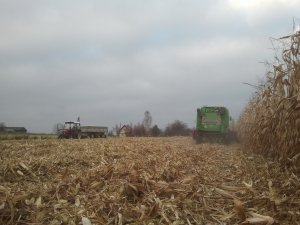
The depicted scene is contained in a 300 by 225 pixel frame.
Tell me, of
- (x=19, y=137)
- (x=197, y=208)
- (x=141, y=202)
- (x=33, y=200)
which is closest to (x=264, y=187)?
(x=197, y=208)

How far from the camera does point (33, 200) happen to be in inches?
180

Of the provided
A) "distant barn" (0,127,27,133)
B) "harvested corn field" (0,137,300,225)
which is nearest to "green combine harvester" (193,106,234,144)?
"distant barn" (0,127,27,133)

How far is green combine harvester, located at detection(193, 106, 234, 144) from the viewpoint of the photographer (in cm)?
2362

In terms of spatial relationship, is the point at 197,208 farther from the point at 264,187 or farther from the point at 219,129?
the point at 219,129

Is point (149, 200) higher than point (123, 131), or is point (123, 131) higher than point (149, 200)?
point (123, 131)

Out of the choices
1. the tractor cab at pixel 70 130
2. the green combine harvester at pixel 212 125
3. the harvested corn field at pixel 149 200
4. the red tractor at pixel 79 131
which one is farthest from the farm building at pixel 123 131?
the harvested corn field at pixel 149 200

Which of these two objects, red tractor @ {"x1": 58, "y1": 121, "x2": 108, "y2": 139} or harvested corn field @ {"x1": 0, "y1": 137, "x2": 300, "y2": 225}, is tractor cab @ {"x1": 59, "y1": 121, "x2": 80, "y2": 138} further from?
harvested corn field @ {"x1": 0, "y1": 137, "x2": 300, "y2": 225}

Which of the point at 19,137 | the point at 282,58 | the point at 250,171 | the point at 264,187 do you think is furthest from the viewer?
the point at 19,137

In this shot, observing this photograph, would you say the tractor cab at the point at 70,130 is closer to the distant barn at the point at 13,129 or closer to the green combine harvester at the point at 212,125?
the distant barn at the point at 13,129

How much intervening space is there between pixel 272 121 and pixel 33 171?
198 inches

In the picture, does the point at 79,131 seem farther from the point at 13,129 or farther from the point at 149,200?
the point at 149,200

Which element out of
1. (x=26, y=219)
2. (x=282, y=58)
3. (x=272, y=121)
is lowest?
(x=26, y=219)

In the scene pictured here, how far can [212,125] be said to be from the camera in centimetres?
2411

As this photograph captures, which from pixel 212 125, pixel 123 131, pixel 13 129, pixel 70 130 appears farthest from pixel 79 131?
pixel 212 125
